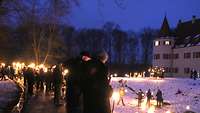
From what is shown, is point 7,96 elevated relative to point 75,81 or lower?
lower

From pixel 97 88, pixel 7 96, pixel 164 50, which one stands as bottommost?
pixel 7 96

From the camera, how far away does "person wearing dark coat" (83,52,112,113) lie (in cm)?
817

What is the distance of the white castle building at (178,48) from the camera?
7844 centimetres

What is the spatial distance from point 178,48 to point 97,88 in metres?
76.3

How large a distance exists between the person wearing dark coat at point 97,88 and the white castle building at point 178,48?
6904cm

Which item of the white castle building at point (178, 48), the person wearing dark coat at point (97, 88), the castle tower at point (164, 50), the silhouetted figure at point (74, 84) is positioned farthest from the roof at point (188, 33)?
the silhouetted figure at point (74, 84)

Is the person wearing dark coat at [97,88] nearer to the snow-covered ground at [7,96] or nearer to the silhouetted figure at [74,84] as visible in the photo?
the silhouetted figure at [74,84]

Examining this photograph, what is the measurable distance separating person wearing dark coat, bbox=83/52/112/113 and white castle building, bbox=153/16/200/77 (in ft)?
227

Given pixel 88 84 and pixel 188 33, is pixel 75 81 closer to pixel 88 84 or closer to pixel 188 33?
pixel 88 84

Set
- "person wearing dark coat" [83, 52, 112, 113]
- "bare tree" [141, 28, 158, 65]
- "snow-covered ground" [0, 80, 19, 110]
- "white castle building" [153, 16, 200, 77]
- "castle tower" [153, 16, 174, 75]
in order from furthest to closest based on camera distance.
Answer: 1. "bare tree" [141, 28, 158, 65]
2. "castle tower" [153, 16, 174, 75]
3. "white castle building" [153, 16, 200, 77]
4. "snow-covered ground" [0, 80, 19, 110]
5. "person wearing dark coat" [83, 52, 112, 113]

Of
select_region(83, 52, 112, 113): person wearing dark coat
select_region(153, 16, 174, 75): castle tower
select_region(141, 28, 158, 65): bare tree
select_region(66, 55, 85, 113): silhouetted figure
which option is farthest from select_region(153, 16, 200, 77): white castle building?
select_region(66, 55, 85, 113): silhouetted figure

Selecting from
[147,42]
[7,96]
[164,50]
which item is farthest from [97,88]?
[147,42]

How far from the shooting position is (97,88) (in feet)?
27.3

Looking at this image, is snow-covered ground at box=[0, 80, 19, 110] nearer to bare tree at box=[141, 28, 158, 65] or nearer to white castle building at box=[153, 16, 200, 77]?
white castle building at box=[153, 16, 200, 77]
